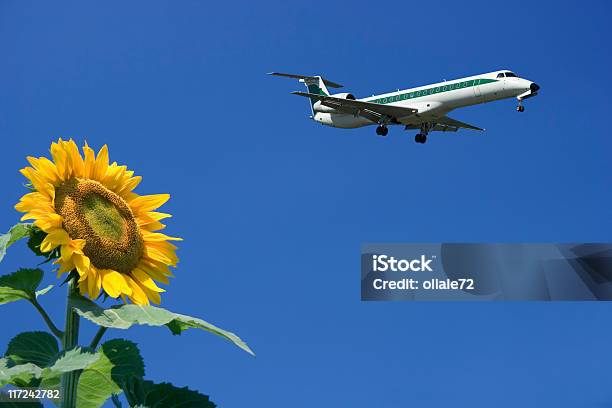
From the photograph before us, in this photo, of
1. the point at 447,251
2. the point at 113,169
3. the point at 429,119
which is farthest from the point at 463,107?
the point at 113,169

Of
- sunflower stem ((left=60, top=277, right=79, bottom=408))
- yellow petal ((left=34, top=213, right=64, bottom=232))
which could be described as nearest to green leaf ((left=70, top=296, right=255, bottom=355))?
sunflower stem ((left=60, top=277, right=79, bottom=408))

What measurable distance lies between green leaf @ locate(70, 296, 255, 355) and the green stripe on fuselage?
39.3m

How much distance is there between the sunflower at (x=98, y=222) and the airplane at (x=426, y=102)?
34523 millimetres

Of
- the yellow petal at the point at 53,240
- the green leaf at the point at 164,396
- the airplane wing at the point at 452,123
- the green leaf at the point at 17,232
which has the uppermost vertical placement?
the airplane wing at the point at 452,123

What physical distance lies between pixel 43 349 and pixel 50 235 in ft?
1.77

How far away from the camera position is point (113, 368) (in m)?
3.38

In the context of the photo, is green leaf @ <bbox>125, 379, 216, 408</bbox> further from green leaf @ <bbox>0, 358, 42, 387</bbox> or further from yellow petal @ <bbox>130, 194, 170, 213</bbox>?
yellow petal @ <bbox>130, 194, 170, 213</bbox>

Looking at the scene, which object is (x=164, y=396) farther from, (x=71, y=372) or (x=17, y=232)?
(x=17, y=232)

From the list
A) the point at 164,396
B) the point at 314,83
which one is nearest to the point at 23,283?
the point at 164,396

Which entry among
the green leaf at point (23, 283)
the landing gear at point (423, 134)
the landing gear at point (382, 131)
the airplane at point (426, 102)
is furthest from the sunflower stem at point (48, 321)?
the landing gear at point (423, 134)

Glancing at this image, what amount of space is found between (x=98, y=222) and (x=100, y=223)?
0.01m

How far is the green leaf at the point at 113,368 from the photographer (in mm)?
3344

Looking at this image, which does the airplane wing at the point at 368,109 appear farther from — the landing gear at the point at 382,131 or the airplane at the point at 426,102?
the landing gear at the point at 382,131

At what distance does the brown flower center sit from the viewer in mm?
3354
